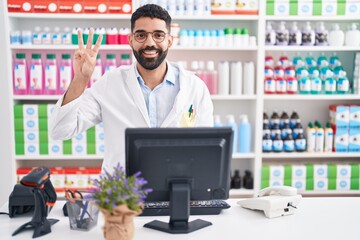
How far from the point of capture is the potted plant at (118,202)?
1.58m

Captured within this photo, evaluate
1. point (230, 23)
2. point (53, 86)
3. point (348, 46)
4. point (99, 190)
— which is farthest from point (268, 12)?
point (99, 190)

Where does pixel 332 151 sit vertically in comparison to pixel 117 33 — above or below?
below

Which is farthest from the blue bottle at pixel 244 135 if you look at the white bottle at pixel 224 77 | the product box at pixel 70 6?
the product box at pixel 70 6

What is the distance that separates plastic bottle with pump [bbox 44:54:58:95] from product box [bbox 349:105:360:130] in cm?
235

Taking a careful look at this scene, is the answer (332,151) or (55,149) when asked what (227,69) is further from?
(55,149)

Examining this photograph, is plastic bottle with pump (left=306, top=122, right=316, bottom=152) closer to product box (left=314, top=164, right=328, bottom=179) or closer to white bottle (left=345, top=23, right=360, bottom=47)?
product box (left=314, top=164, right=328, bottom=179)

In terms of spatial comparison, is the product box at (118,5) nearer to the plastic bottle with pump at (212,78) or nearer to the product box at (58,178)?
the plastic bottle with pump at (212,78)

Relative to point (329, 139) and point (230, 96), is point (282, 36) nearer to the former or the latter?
point (230, 96)

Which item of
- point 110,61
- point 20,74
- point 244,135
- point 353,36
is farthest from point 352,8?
point 20,74

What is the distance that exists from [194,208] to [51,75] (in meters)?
2.11

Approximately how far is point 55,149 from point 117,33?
1.02 m

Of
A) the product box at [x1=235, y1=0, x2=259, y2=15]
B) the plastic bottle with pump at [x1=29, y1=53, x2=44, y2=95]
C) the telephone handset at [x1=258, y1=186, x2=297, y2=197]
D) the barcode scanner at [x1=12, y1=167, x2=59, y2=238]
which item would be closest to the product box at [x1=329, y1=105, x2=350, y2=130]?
the product box at [x1=235, y1=0, x2=259, y2=15]

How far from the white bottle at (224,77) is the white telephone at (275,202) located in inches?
70.4

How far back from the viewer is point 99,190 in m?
1.62
